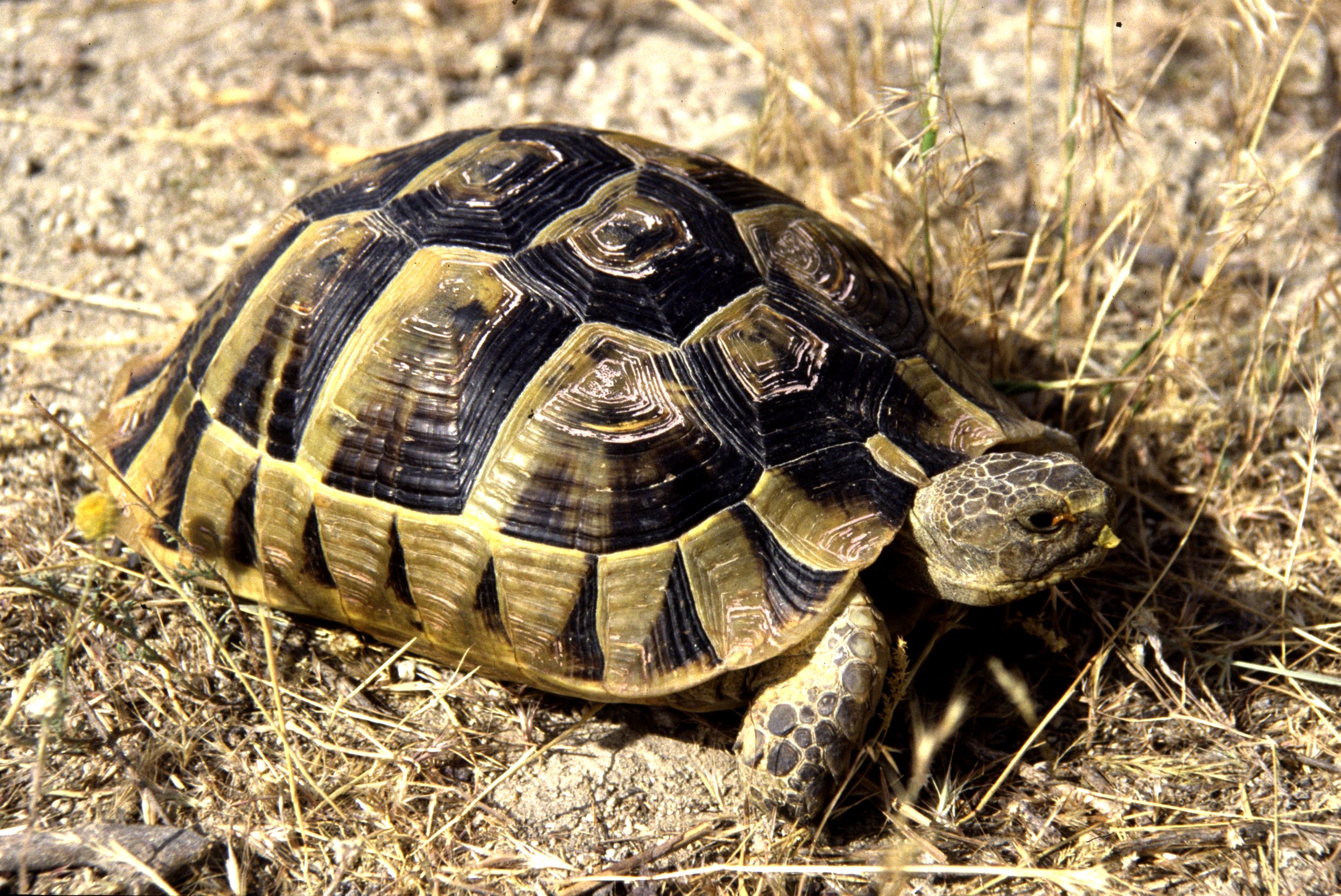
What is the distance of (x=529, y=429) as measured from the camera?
232cm

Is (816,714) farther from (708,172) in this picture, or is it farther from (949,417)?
(708,172)

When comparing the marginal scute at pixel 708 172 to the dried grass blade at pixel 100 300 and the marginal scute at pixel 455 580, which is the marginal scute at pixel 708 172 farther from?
the dried grass blade at pixel 100 300

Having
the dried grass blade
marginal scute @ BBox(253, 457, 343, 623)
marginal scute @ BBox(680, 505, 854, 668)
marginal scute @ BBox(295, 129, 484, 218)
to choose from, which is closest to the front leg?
marginal scute @ BBox(680, 505, 854, 668)

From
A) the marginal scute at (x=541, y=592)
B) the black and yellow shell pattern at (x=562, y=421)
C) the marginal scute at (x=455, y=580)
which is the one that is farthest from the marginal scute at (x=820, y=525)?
the marginal scute at (x=455, y=580)

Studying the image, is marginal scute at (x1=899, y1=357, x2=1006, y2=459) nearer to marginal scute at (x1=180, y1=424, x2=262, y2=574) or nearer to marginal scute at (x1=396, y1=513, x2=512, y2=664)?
marginal scute at (x1=396, y1=513, x2=512, y2=664)

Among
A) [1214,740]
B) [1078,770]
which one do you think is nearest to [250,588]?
[1078,770]

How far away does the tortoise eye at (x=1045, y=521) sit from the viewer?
7.57 ft

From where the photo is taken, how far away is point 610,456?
2.32 metres

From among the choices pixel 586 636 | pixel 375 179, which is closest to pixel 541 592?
pixel 586 636

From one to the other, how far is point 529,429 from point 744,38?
308cm

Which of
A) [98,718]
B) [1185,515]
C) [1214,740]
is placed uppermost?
[98,718]

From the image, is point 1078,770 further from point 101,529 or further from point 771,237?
point 101,529

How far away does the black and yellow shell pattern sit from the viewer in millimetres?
2299

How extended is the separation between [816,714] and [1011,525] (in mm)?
627
